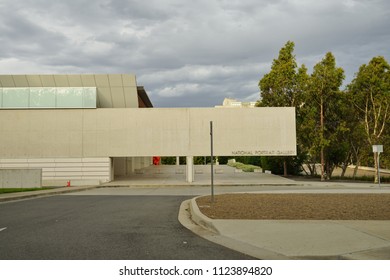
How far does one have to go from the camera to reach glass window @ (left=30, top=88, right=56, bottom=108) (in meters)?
34.4

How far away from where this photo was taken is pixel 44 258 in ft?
22.6

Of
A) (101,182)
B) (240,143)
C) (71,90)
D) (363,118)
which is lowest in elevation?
(101,182)

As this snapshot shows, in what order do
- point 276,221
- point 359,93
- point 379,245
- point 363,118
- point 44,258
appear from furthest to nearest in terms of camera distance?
point 363,118 < point 359,93 < point 276,221 < point 379,245 < point 44,258

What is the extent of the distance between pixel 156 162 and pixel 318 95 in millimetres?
48526

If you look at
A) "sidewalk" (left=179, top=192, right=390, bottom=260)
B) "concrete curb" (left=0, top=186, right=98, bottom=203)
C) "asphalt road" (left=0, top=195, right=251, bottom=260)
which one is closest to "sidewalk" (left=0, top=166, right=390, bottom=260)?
"sidewalk" (left=179, top=192, right=390, bottom=260)

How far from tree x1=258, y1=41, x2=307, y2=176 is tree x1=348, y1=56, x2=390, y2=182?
5.31 m

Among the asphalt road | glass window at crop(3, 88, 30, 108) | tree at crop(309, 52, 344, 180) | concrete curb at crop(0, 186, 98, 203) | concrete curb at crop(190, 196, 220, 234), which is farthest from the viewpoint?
glass window at crop(3, 88, 30, 108)

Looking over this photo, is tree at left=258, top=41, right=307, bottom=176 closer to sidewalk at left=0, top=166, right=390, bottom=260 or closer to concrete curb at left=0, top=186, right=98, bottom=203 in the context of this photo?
concrete curb at left=0, top=186, right=98, bottom=203

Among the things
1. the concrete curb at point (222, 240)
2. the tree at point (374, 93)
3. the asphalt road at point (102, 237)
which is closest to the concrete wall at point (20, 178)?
the asphalt road at point (102, 237)

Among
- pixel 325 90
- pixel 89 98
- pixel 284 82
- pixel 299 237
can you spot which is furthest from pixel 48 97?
pixel 299 237

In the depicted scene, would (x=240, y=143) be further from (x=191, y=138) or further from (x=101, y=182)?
(x=101, y=182)

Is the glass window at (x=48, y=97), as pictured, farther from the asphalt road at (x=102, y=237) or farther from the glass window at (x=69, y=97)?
the asphalt road at (x=102, y=237)

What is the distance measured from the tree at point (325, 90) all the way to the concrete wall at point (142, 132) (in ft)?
8.20

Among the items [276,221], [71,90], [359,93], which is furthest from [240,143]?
[276,221]
